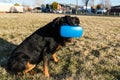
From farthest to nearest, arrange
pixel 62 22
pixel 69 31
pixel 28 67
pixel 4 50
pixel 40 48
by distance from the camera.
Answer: pixel 4 50 → pixel 40 48 → pixel 28 67 → pixel 62 22 → pixel 69 31

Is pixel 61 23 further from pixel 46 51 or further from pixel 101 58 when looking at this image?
pixel 101 58

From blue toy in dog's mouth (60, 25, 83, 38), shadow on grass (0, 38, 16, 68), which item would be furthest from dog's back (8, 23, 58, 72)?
shadow on grass (0, 38, 16, 68)

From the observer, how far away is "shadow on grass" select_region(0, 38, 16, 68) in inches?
265

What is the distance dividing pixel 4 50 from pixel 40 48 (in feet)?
7.94

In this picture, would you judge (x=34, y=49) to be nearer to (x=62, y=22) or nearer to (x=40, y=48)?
(x=40, y=48)

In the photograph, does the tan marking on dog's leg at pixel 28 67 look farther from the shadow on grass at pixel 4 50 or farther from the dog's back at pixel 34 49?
the shadow on grass at pixel 4 50

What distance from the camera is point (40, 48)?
5.71m

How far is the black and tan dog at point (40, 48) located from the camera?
5506 mm

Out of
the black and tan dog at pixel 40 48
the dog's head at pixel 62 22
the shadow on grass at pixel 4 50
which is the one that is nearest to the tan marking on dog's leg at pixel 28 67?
the black and tan dog at pixel 40 48

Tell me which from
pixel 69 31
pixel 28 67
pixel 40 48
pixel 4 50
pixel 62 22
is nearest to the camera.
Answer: pixel 69 31

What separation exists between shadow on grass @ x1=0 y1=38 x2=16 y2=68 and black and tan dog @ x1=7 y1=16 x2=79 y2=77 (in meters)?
0.89

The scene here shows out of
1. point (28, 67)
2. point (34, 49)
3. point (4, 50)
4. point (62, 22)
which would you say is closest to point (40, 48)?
point (34, 49)

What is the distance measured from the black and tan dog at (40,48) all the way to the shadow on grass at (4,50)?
886 mm

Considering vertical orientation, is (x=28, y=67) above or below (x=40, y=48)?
below
